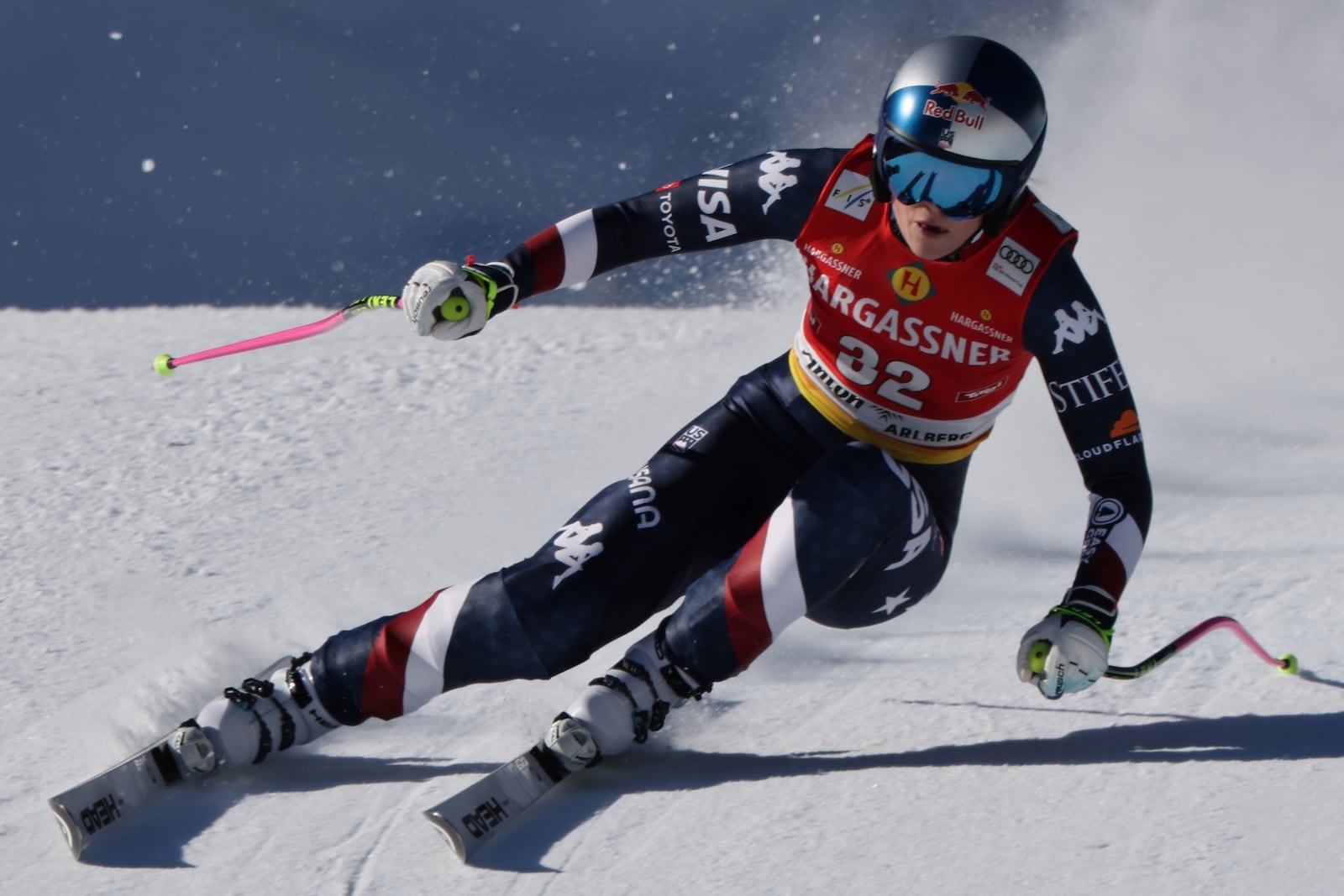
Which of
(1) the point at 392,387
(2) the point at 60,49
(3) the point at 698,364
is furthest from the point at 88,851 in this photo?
(2) the point at 60,49

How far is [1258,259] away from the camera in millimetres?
6344

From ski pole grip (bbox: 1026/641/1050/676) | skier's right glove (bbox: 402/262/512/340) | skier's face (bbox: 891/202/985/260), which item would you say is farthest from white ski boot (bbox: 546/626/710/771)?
skier's face (bbox: 891/202/985/260)

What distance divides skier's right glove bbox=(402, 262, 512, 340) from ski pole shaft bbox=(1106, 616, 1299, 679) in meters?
1.29

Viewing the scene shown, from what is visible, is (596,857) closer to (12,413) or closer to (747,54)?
(12,413)

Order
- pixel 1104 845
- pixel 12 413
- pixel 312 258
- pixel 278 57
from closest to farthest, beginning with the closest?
pixel 1104 845 < pixel 12 413 < pixel 312 258 < pixel 278 57

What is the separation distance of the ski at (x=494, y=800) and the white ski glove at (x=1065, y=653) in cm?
78

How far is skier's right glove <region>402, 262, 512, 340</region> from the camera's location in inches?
101

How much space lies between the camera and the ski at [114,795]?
2.15 meters

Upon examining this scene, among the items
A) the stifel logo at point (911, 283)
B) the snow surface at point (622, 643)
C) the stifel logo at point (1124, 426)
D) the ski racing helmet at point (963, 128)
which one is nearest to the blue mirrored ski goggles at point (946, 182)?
the ski racing helmet at point (963, 128)

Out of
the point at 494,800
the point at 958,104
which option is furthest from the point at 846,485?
the point at 494,800

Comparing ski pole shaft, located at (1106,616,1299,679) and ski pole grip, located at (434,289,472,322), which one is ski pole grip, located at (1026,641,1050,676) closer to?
A: ski pole shaft, located at (1106,616,1299,679)

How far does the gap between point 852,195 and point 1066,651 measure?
91 cm

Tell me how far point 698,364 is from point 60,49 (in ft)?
15.0

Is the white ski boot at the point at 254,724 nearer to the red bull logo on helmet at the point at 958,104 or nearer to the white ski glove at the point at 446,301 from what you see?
the white ski glove at the point at 446,301
